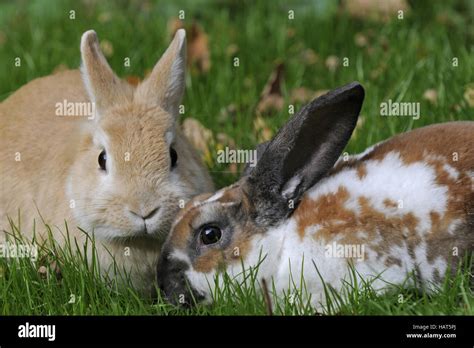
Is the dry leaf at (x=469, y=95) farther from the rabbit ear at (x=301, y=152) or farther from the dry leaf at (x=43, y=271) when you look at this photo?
the dry leaf at (x=43, y=271)

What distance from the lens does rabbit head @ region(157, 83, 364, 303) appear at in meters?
4.73

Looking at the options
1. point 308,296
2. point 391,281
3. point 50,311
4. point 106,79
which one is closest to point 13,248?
point 50,311

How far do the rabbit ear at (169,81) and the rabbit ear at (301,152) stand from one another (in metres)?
0.67

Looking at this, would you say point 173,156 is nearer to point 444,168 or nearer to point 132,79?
point 444,168

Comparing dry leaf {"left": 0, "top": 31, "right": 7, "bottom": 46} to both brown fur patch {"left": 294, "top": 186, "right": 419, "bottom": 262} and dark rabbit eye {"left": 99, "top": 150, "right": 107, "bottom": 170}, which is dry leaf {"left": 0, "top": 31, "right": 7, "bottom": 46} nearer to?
dark rabbit eye {"left": 99, "top": 150, "right": 107, "bottom": 170}

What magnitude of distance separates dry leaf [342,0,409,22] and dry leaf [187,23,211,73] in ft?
3.84

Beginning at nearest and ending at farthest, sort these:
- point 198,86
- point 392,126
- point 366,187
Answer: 1. point 366,187
2. point 392,126
3. point 198,86

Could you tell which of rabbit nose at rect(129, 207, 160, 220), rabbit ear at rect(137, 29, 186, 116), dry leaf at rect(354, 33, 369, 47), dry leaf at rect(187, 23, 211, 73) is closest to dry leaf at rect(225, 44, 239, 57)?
dry leaf at rect(187, 23, 211, 73)

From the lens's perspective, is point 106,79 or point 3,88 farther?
point 3,88

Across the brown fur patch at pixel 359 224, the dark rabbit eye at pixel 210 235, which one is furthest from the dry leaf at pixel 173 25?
the brown fur patch at pixel 359 224
